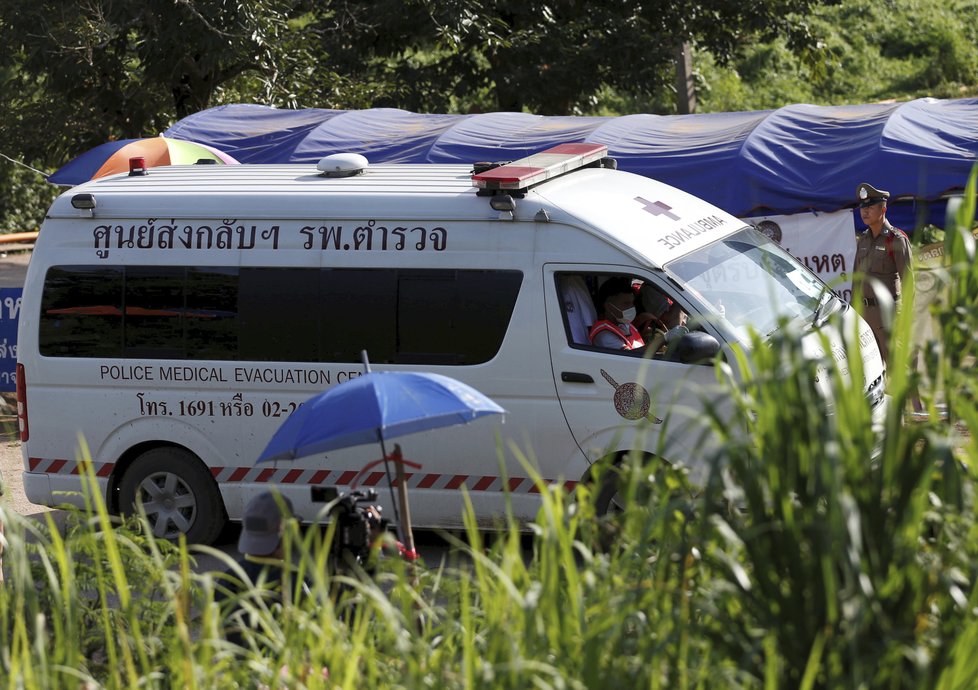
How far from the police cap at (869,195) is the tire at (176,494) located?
5.25m

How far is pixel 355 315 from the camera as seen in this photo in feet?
23.9

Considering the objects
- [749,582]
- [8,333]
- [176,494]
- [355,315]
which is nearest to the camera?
[749,582]

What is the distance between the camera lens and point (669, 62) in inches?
809

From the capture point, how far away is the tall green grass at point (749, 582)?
9.86 ft

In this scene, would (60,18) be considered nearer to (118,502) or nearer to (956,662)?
(118,502)

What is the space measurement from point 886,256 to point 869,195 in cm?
55

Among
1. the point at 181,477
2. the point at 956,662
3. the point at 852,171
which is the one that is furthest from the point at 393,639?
the point at 852,171

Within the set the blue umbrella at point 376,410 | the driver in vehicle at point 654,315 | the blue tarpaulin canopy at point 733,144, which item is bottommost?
the driver in vehicle at point 654,315

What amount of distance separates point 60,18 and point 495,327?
11527 mm

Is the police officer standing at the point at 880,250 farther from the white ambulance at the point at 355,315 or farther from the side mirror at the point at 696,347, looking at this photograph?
the side mirror at the point at 696,347

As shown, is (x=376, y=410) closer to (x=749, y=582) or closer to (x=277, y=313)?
(x=749, y=582)

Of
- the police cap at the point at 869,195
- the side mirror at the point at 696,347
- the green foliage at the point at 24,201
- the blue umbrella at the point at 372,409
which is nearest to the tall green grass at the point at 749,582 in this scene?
the blue umbrella at the point at 372,409

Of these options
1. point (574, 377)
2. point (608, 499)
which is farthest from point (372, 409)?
point (608, 499)

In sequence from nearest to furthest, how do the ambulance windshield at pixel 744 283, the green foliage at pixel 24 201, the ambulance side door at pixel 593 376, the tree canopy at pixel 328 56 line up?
1. the ambulance side door at pixel 593 376
2. the ambulance windshield at pixel 744 283
3. the tree canopy at pixel 328 56
4. the green foliage at pixel 24 201
